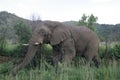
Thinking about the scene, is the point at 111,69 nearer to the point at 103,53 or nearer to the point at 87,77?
the point at 87,77

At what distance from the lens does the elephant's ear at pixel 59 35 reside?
11.9 meters

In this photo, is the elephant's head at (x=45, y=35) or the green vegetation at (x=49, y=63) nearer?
the green vegetation at (x=49, y=63)

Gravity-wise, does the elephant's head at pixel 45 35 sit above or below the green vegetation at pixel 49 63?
above

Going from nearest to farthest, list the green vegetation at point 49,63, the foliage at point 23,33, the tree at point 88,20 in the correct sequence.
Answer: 1. the green vegetation at point 49,63
2. the foliage at point 23,33
3. the tree at point 88,20

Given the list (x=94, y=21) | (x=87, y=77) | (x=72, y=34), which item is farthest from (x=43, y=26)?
(x=94, y=21)

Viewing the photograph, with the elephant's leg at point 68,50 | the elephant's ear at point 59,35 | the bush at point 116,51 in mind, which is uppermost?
the elephant's ear at point 59,35

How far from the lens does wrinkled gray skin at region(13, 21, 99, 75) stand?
11352 millimetres

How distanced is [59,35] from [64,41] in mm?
265

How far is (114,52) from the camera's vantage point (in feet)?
53.6

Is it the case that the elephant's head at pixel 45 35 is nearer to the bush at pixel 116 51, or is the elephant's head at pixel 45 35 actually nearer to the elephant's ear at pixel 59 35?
the elephant's ear at pixel 59 35

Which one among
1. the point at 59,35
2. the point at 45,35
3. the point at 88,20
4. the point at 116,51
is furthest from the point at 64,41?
the point at 88,20

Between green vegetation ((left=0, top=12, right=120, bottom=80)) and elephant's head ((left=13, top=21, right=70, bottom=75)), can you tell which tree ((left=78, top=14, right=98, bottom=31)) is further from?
elephant's head ((left=13, top=21, right=70, bottom=75))

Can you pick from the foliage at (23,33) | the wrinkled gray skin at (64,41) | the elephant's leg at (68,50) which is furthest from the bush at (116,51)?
the elephant's leg at (68,50)

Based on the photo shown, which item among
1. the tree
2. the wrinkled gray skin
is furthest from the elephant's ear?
the tree
